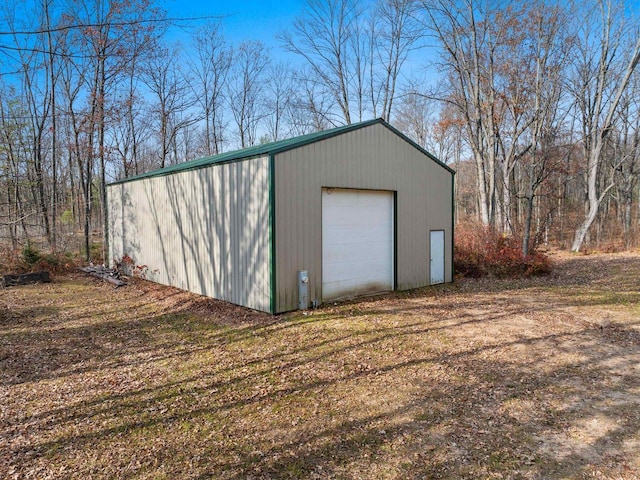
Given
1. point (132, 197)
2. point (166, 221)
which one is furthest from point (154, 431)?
point (132, 197)

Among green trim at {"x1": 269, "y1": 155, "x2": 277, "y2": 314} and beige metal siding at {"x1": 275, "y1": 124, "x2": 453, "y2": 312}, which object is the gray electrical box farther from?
green trim at {"x1": 269, "y1": 155, "x2": 277, "y2": 314}

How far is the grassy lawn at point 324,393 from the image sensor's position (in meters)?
2.86

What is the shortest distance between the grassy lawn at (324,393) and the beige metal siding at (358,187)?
3.52 feet

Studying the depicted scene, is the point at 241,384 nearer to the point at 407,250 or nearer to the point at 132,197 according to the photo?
the point at 407,250

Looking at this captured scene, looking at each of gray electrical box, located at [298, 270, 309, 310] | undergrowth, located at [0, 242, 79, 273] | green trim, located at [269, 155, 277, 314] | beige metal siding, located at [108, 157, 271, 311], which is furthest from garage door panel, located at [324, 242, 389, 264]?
undergrowth, located at [0, 242, 79, 273]

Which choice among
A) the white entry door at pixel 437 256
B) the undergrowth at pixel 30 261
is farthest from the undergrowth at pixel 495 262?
the undergrowth at pixel 30 261

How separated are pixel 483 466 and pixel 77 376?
431 cm

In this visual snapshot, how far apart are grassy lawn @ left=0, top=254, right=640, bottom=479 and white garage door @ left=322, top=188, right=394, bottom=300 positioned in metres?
0.80

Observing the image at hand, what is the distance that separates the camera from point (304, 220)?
7371mm

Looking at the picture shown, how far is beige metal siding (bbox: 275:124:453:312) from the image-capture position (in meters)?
7.08

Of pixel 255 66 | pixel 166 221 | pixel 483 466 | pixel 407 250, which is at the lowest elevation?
pixel 483 466

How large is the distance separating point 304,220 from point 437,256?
4505mm

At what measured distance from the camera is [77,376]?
4566 mm

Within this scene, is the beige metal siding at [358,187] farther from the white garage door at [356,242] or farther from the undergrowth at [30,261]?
the undergrowth at [30,261]
